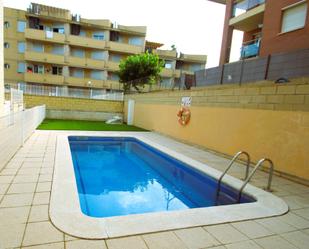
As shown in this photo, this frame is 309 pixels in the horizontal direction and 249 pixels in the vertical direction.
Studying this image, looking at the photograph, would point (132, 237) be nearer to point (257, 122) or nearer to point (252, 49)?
point (257, 122)

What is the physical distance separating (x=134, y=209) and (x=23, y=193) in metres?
1.87

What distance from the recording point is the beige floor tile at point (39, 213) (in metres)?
2.76

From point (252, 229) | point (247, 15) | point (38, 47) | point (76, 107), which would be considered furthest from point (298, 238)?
point (38, 47)

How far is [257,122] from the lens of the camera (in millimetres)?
6129

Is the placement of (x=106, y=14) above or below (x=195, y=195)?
above

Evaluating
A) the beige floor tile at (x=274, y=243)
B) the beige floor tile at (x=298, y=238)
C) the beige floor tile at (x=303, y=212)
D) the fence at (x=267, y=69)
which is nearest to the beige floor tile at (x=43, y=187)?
the beige floor tile at (x=274, y=243)

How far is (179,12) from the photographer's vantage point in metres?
11.0

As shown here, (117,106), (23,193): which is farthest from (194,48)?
(23,193)

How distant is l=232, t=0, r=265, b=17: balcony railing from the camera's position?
463 inches

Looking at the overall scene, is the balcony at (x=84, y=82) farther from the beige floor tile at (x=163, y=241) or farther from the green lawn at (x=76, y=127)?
the beige floor tile at (x=163, y=241)

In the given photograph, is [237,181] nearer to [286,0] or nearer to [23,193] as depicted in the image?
[23,193]

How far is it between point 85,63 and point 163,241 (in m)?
24.6

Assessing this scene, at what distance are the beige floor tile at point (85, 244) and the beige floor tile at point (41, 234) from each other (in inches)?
5.3

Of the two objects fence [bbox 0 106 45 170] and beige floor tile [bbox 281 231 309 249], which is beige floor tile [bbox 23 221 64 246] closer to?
fence [bbox 0 106 45 170]
